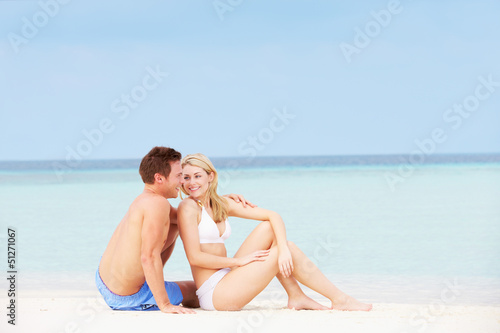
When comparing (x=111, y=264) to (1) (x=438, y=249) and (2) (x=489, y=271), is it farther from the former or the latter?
(1) (x=438, y=249)

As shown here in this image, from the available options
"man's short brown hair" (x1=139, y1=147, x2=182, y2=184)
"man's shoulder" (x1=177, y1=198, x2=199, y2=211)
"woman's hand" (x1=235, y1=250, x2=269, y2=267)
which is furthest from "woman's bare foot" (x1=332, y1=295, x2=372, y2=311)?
"man's short brown hair" (x1=139, y1=147, x2=182, y2=184)

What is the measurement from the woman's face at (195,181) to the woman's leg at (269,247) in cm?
50

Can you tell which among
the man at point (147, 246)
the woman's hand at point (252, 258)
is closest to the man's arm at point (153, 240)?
the man at point (147, 246)

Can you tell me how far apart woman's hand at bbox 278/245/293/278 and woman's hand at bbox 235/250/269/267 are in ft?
0.47

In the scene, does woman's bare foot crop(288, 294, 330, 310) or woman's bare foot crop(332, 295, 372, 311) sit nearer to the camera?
woman's bare foot crop(332, 295, 372, 311)

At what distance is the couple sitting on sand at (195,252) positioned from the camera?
437 centimetres

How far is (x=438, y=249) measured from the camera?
939 centimetres

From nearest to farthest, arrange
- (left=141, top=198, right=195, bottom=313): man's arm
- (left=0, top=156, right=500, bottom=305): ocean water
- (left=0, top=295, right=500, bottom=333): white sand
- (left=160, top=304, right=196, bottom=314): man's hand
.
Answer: (left=0, top=295, right=500, bottom=333): white sand
(left=141, top=198, right=195, bottom=313): man's arm
(left=160, top=304, right=196, bottom=314): man's hand
(left=0, top=156, right=500, bottom=305): ocean water

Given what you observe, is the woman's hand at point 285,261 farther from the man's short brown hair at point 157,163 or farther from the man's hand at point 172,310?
the man's short brown hair at point 157,163

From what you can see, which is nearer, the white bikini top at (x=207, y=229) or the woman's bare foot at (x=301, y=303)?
the white bikini top at (x=207, y=229)

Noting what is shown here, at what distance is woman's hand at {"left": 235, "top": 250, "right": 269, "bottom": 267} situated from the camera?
15.0 ft

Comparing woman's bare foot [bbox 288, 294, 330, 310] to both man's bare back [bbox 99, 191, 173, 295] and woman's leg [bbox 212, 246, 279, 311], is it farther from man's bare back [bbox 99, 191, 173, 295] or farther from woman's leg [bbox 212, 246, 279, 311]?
man's bare back [bbox 99, 191, 173, 295]

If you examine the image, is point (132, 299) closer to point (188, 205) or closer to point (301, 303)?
point (188, 205)

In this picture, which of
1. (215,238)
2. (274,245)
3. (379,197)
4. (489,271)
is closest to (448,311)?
(274,245)
